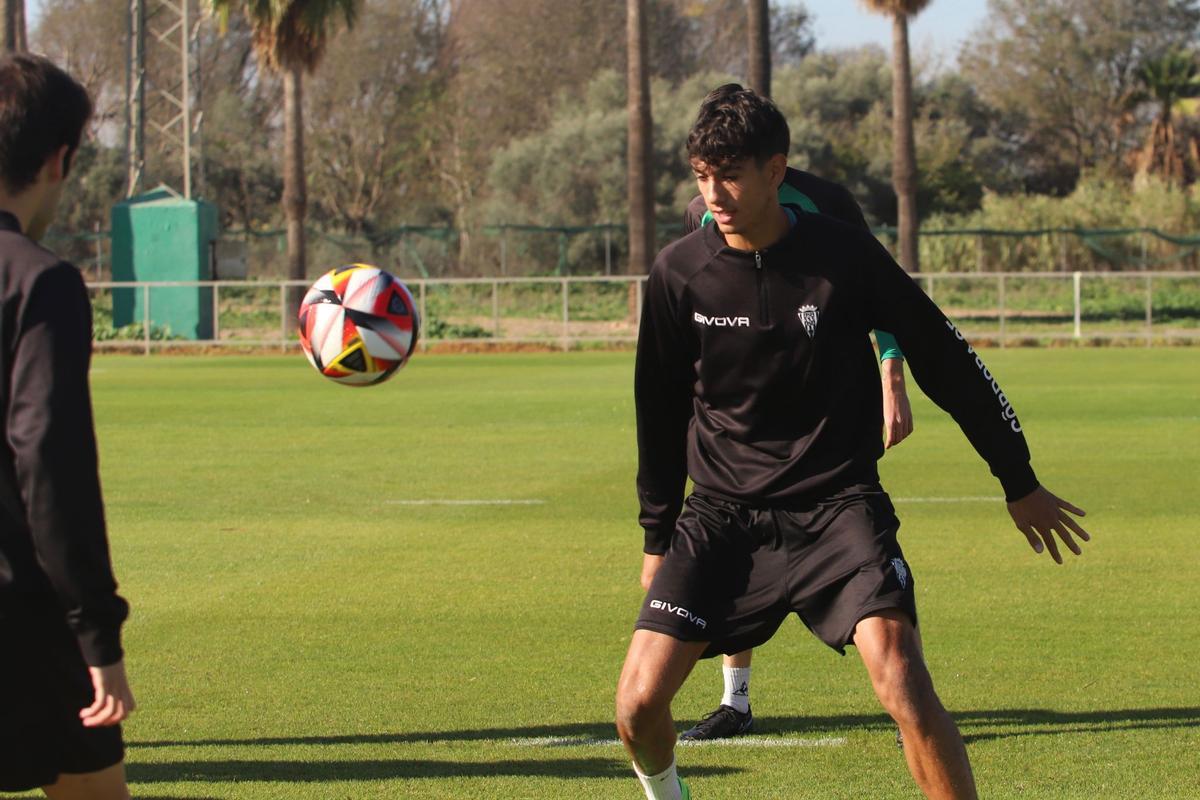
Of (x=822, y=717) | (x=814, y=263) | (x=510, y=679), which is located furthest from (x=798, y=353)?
(x=510, y=679)

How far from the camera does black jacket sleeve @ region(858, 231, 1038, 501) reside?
15.5 ft

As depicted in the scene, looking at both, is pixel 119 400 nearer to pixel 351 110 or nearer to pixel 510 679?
pixel 510 679

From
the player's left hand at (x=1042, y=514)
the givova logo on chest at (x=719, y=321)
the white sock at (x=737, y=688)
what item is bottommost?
the white sock at (x=737, y=688)

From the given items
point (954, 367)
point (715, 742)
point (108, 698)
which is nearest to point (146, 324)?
point (715, 742)

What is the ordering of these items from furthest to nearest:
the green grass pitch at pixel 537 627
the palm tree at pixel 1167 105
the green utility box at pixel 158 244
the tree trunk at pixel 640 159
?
1. the palm tree at pixel 1167 105
2. the green utility box at pixel 158 244
3. the tree trunk at pixel 640 159
4. the green grass pitch at pixel 537 627

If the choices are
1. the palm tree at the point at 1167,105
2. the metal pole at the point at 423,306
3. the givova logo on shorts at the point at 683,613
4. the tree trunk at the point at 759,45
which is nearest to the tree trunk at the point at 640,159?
the tree trunk at the point at 759,45

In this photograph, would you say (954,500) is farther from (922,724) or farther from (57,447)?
(57,447)

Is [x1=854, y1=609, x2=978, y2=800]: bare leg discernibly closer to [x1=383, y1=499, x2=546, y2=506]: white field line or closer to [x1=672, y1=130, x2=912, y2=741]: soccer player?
[x1=672, y1=130, x2=912, y2=741]: soccer player

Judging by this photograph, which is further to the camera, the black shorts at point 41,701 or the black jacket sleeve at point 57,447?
the black shorts at point 41,701

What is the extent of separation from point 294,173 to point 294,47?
286 cm

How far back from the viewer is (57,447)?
313 centimetres

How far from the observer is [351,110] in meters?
64.8

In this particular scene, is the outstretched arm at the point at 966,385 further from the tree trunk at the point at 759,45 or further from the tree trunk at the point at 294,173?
the tree trunk at the point at 294,173

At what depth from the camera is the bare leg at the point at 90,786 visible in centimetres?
340
